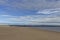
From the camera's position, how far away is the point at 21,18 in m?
0.71

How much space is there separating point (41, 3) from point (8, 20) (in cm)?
20

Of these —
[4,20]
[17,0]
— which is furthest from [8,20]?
[17,0]

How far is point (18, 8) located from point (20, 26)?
4.5 inches

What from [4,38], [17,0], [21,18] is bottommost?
[4,38]

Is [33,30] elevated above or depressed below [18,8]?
below

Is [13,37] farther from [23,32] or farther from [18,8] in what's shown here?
[18,8]

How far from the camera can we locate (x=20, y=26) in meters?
0.68

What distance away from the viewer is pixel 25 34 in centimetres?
69

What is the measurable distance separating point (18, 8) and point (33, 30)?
153 millimetres

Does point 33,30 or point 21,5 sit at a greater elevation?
point 21,5

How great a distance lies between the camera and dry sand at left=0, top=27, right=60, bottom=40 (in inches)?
26.8

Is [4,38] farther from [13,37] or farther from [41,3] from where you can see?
[41,3]

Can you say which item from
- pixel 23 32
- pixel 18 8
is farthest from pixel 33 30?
pixel 18 8

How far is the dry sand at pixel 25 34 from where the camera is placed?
68 cm
